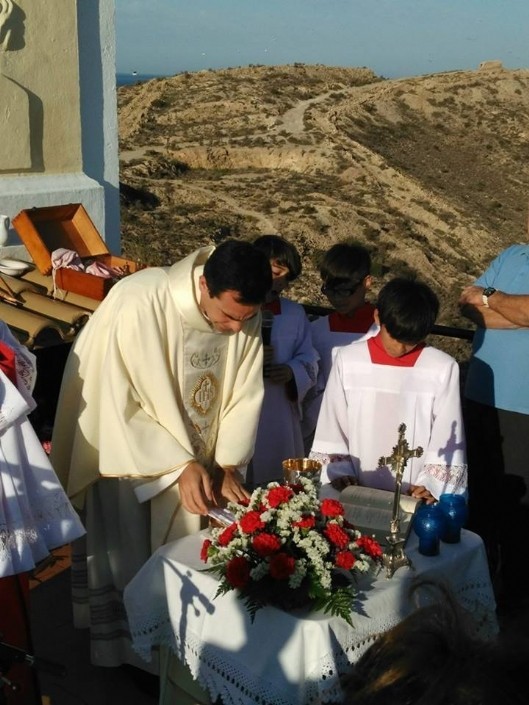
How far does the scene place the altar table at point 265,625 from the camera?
261cm

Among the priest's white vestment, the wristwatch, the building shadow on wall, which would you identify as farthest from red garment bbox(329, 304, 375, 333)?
the building shadow on wall

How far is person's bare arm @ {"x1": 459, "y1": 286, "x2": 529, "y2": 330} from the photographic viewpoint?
3912mm

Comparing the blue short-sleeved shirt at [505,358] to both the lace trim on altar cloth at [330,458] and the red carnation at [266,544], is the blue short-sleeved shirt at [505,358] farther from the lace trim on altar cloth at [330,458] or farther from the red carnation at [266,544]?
the red carnation at [266,544]

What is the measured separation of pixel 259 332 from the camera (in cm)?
393

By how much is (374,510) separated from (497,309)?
47.3 inches

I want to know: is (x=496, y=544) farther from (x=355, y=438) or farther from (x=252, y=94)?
(x=252, y=94)

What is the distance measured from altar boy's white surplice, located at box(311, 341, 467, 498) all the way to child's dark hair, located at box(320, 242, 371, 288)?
0.72 meters

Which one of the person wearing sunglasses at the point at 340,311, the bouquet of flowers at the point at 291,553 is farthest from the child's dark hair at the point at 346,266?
the bouquet of flowers at the point at 291,553

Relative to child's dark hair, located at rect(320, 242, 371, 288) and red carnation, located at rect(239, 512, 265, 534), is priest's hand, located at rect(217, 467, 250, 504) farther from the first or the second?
child's dark hair, located at rect(320, 242, 371, 288)

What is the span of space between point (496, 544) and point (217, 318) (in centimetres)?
178

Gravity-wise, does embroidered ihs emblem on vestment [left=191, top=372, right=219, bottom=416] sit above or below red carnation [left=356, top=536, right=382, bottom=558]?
above

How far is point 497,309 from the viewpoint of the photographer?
157 inches

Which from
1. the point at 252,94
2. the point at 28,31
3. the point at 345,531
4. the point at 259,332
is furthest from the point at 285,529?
the point at 252,94

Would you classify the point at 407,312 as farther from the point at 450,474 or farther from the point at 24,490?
the point at 24,490
